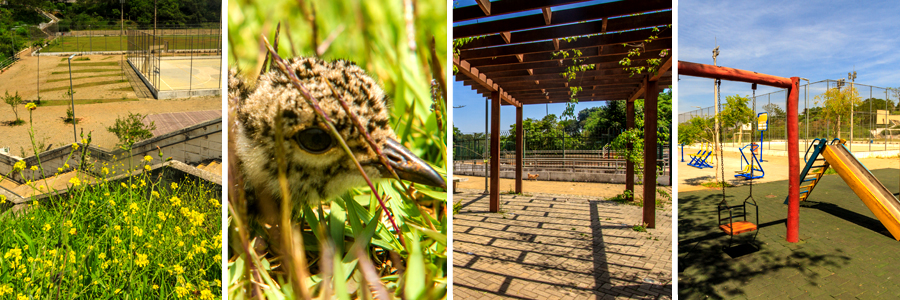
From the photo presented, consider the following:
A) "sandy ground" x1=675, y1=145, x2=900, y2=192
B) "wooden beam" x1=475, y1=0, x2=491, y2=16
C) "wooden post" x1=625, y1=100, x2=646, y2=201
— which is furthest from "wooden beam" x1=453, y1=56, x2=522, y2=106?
"sandy ground" x1=675, y1=145, x2=900, y2=192

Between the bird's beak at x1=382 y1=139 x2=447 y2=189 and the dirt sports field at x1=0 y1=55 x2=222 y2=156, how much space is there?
8.39 metres

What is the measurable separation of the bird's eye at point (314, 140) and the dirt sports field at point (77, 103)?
8232 mm

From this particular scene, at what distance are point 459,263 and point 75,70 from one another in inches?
665

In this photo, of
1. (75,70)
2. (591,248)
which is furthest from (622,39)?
(75,70)

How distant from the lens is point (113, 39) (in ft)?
53.0

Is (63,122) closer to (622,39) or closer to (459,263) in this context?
(459,263)

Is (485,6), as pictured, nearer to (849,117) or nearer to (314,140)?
(314,140)

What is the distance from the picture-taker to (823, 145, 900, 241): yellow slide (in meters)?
5.25

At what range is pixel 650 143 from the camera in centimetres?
446

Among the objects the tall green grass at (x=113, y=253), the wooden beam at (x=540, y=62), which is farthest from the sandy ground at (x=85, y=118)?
the wooden beam at (x=540, y=62)

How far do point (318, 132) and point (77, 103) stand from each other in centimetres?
1342

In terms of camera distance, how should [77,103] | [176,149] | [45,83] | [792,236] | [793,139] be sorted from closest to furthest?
[176,149], [793,139], [792,236], [45,83], [77,103]

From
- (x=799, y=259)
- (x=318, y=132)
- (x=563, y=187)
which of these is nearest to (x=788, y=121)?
(x=799, y=259)

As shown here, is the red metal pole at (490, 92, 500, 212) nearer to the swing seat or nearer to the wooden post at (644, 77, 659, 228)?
the wooden post at (644, 77, 659, 228)
